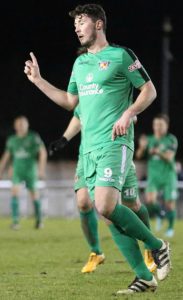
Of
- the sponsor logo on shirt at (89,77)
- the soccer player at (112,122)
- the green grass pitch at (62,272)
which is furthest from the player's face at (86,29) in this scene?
the green grass pitch at (62,272)

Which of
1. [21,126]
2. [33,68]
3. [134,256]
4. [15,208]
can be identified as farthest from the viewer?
[21,126]

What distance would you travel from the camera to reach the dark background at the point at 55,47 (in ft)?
102

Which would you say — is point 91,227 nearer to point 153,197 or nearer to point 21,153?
point 153,197

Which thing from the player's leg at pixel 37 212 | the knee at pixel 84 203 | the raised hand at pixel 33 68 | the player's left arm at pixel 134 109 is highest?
the raised hand at pixel 33 68

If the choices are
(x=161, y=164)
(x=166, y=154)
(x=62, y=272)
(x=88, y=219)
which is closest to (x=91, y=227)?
(x=88, y=219)

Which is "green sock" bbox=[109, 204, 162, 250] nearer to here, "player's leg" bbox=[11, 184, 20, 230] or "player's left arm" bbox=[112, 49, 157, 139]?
"player's left arm" bbox=[112, 49, 157, 139]

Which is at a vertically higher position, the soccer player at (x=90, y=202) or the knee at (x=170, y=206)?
the soccer player at (x=90, y=202)

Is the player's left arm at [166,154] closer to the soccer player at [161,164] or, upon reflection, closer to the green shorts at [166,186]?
the soccer player at [161,164]

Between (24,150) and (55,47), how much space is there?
51.7 ft

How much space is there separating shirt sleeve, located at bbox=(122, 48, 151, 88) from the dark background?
2396 cm

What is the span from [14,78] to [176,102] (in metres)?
6.70

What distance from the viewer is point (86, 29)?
696 cm

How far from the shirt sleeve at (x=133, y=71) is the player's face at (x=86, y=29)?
1.08ft

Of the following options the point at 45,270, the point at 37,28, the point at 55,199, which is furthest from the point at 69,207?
the point at 45,270
